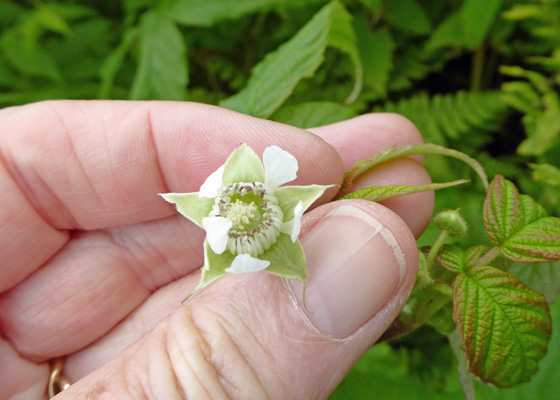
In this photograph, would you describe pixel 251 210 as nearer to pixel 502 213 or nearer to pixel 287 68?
pixel 502 213

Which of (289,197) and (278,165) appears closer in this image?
(278,165)

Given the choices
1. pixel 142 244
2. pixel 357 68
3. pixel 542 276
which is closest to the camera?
pixel 542 276

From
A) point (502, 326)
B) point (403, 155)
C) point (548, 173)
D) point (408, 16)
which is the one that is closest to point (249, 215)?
point (403, 155)

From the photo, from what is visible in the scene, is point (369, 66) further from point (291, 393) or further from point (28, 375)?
point (28, 375)

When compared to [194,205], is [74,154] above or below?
below

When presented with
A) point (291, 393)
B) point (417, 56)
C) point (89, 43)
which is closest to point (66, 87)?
point (89, 43)

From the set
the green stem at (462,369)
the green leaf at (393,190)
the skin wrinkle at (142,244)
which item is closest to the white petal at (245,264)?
the green leaf at (393,190)

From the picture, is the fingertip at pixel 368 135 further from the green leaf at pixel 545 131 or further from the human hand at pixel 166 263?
the green leaf at pixel 545 131
